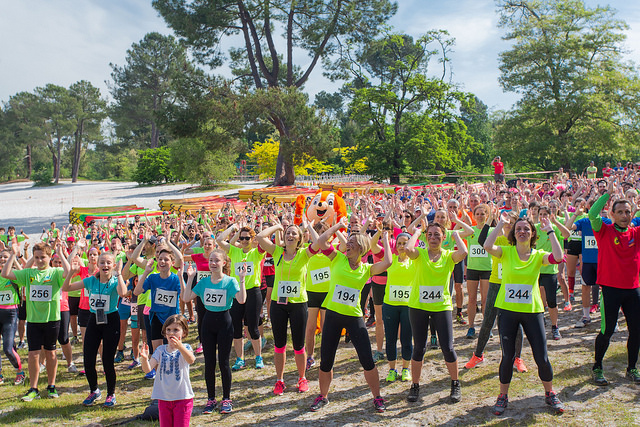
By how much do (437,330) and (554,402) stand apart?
1212mm

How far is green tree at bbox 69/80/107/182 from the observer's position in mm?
66000

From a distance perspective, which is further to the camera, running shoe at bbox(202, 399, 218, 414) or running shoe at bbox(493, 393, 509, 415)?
running shoe at bbox(202, 399, 218, 414)

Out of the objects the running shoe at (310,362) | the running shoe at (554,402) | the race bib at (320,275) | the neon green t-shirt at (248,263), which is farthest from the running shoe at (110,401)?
the running shoe at (554,402)

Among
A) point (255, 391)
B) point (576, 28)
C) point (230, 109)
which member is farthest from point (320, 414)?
point (576, 28)

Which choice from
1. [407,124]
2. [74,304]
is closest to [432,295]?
[74,304]

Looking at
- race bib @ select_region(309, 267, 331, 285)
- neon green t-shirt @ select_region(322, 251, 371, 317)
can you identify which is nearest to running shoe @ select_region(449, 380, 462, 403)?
neon green t-shirt @ select_region(322, 251, 371, 317)

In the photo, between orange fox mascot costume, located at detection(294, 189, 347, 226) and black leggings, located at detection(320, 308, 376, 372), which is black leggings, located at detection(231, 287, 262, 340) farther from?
orange fox mascot costume, located at detection(294, 189, 347, 226)

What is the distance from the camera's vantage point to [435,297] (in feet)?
15.5

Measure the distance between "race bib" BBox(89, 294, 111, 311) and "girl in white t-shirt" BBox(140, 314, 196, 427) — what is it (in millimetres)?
1579

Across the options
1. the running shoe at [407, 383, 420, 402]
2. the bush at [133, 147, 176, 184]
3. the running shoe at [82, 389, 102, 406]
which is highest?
the bush at [133, 147, 176, 184]

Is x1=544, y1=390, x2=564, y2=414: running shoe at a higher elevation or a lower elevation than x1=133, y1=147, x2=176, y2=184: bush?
lower

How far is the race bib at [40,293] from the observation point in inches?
216

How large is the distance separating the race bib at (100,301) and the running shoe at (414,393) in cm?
333

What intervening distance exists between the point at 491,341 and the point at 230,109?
2267 cm
